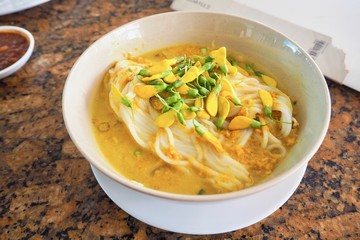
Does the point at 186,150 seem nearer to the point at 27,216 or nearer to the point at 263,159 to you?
the point at 263,159

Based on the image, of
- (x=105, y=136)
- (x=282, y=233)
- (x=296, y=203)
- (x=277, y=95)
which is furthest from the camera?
(x=277, y=95)

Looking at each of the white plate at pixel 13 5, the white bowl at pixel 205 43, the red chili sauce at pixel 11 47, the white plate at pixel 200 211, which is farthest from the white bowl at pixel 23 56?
the white plate at pixel 200 211

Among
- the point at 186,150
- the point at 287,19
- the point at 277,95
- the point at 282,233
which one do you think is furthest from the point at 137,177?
the point at 287,19

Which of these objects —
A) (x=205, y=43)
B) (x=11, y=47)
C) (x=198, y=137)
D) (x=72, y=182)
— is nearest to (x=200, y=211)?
(x=198, y=137)

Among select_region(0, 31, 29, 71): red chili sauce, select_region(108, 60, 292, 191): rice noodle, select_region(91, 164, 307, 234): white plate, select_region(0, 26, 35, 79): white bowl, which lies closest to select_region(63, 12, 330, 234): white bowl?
select_region(91, 164, 307, 234): white plate

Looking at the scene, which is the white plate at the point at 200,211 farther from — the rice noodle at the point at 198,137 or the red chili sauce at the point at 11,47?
the red chili sauce at the point at 11,47

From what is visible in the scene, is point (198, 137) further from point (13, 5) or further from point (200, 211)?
point (13, 5)
